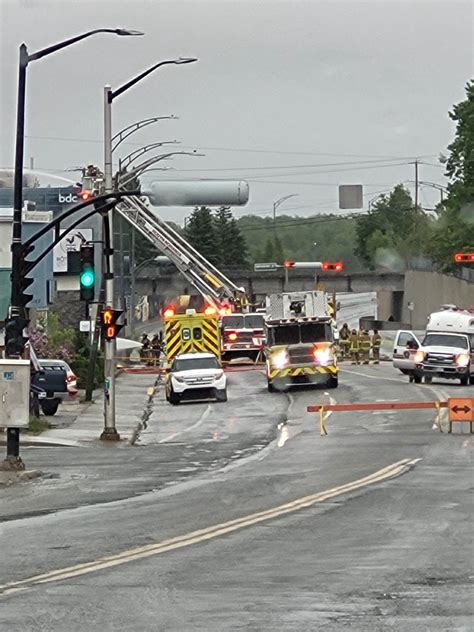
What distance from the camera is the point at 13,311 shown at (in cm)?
2705

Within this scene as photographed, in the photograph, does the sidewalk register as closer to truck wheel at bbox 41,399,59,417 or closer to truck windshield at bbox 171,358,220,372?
truck wheel at bbox 41,399,59,417

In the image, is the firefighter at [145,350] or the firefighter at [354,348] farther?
the firefighter at [145,350]

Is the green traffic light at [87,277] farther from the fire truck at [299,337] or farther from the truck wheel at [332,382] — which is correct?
the truck wheel at [332,382]

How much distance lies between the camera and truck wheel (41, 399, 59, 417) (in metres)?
43.8

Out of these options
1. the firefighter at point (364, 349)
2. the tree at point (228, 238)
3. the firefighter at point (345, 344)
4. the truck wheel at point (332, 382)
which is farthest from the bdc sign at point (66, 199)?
the tree at point (228, 238)

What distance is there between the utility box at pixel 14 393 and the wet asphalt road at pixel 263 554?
7.52 feet

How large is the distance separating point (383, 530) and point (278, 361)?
113ft

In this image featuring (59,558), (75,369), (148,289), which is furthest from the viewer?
(148,289)

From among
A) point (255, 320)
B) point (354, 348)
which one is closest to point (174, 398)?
point (255, 320)

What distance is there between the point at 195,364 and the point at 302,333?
4212 millimetres

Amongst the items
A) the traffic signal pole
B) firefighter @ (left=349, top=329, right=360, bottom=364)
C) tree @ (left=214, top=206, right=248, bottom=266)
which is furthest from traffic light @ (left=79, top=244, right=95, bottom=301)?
tree @ (left=214, top=206, right=248, bottom=266)

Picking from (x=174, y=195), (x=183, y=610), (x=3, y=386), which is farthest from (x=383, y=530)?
(x=174, y=195)

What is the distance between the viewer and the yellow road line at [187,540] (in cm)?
1340

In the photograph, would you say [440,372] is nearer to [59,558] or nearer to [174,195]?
[174,195]
